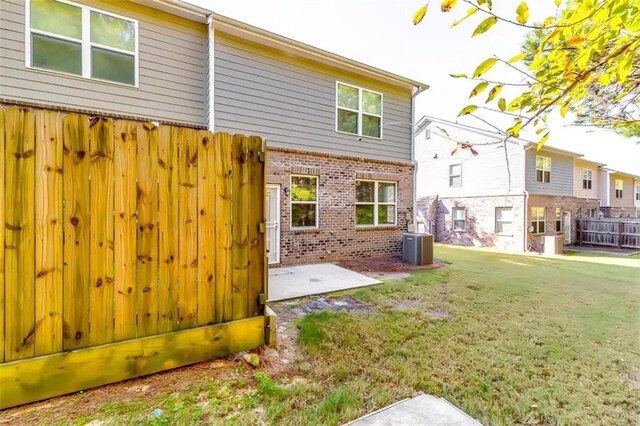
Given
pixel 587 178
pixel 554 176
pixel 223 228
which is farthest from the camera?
pixel 587 178

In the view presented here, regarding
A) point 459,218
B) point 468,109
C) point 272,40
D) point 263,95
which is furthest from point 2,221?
point 459,218

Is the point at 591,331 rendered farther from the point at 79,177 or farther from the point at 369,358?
the point at 79,177

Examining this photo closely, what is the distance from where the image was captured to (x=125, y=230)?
2564 mm

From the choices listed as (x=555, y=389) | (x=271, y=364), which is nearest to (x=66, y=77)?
(x=271, y=364)

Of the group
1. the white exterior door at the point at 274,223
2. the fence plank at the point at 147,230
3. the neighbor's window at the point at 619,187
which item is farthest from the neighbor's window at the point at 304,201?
the neighbor's window at the point at 619,187

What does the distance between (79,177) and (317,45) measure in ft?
25.8

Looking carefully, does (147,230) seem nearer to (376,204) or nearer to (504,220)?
(376,204)

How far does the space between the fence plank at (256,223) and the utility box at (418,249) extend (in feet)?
22.8

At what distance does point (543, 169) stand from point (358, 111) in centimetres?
1248

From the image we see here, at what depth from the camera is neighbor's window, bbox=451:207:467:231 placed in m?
17.3

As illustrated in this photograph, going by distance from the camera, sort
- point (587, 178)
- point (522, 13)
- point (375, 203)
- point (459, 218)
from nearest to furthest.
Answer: point (522, 13) < point (375, 203) < point (459, 218) < point (587, 178)

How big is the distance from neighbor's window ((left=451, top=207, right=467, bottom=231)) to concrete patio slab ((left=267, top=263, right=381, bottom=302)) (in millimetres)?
11844

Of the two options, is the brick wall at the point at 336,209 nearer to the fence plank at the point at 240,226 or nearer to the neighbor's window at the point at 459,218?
the fence plank at the point at 240,226

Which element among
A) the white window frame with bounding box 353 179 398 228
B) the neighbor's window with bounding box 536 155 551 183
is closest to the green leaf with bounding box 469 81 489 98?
the white window frame with bounding box 353 179 398 228
